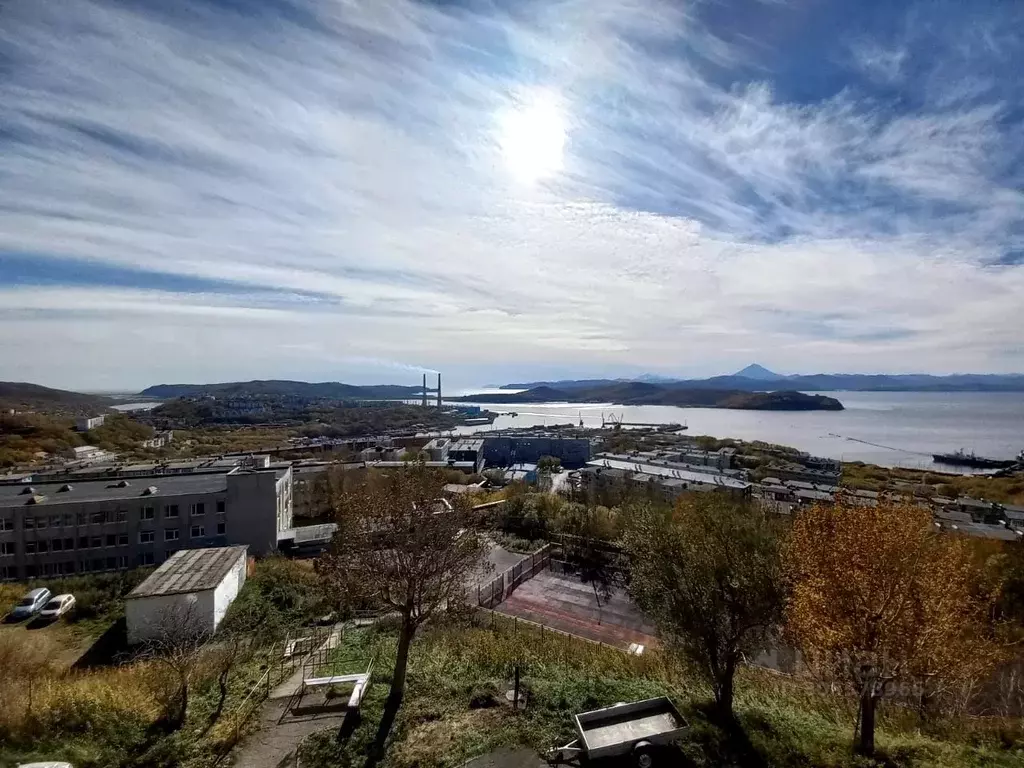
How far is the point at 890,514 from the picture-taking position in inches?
220

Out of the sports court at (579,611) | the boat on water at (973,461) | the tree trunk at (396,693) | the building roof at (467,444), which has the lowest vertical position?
the boat on water at (973,461)

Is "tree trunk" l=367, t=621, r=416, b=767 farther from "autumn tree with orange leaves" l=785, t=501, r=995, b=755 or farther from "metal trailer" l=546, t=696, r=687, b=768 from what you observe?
"autumn tree with orange leaves" l=785, t=501, r=995, b=755

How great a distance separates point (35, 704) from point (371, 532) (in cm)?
398

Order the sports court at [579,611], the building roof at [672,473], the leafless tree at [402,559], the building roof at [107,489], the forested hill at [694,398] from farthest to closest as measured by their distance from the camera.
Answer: the forested hill at [694,398], the building roof at [672,473], the building roof at [107,489], the sports court at [579,611], the leafless tree at [402,559]

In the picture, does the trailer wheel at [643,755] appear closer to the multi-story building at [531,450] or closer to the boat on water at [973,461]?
the multi-story building at [531,450]

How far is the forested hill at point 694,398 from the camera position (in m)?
132

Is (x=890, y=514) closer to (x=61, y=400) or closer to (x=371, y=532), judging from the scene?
(x=371, y=532)

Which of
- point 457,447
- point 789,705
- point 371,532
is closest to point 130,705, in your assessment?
point 371,532

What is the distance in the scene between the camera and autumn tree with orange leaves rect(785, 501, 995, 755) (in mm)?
5293

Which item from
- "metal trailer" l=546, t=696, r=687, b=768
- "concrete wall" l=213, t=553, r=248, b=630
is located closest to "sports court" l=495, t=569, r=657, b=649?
"metal trailer" l=546, t=696, r=687, b=768

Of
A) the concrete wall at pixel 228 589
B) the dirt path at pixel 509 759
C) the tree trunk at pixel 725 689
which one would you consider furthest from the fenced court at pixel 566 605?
the dirt path at pixel 509 759

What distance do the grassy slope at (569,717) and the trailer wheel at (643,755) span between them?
1.72 feet

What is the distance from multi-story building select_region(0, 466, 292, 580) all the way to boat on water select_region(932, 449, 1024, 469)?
65.0 metres

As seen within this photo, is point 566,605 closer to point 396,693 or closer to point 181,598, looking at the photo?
point 396,693
